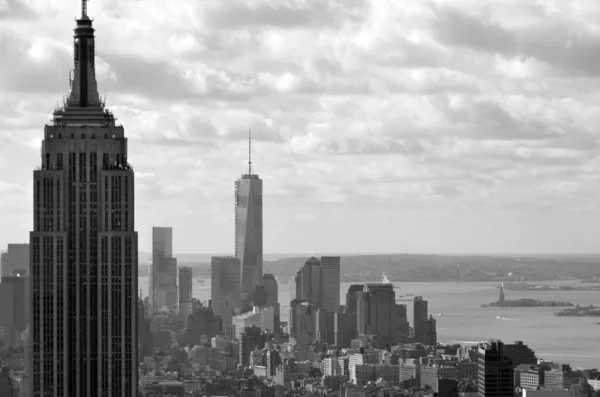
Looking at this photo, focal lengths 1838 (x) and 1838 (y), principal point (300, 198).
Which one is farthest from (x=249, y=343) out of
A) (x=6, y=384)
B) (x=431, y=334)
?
(x=6, y=384)

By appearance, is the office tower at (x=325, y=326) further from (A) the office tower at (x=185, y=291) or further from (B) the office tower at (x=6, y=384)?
(B) the office tower at (x=6, y=384)

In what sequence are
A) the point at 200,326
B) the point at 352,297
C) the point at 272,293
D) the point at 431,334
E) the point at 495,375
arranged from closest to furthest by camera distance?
the point at 495,375 < the point at 431,334 < the point at 200,326 < the point at 352,297 < the point at 272,293

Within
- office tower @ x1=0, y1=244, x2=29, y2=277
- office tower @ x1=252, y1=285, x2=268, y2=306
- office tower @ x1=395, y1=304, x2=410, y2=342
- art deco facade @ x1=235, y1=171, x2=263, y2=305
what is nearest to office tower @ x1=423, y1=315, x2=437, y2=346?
office tower @ x1=395, y1=304, x2=410, y2=342

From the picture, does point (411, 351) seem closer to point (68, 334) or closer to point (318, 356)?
point (318, 356)

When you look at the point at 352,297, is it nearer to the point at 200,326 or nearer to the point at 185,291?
the point at 200,326

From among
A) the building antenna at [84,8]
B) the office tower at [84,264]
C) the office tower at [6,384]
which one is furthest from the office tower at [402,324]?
the building antenna at [84,8]

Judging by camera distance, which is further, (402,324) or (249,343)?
(402,324)
